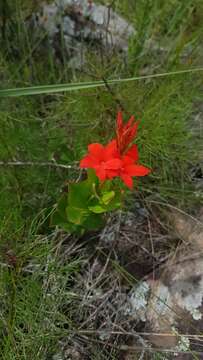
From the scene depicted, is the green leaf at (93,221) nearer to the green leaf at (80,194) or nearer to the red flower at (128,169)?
the green leaf at (80,194)

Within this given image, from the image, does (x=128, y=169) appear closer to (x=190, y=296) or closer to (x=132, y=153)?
(x=132, y=153)

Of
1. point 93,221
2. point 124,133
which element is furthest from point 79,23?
point 124,133

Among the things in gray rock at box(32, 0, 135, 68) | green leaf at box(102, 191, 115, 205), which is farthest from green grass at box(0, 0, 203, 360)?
green leaf at box(102, 191, 115, 205)

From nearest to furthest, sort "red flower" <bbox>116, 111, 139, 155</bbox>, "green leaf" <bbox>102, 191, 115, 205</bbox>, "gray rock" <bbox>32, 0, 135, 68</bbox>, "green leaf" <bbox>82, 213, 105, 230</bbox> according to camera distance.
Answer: "red flower" <bbox>116, 111, 139, 155</bbox>
"green leaf" <bbox>102, 191, 115, 205</bbox>
"green leaf" <bbox>82, 213, 105, 230</bbox>
"gray rock" <bbox>32, 0, 135, 68</bbox>

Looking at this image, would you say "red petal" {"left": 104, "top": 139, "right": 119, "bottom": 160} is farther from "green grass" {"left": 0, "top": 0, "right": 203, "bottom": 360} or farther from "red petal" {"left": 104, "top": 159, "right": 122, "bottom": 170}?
"green grass" {"left": 0, "top": 0, "right": 203, "bottom": 360}

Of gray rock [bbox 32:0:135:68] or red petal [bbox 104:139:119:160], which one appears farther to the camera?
gray rock [bbox 32:0:135:68]

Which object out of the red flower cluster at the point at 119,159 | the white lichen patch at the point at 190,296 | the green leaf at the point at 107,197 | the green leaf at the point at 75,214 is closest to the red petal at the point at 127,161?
the red flower cluster at the point at 119,159
